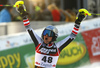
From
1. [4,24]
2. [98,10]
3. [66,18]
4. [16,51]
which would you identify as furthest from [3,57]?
[98,10]

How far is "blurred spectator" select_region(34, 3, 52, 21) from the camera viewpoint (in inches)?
368

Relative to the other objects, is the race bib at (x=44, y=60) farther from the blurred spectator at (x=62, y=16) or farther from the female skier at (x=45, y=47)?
the blurred spectator at (x=62, y=16)

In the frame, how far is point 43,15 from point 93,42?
2.31m

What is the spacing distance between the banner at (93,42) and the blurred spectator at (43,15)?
1806 mm

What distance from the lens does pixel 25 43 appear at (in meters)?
6.87

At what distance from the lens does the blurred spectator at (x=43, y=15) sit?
9.36 meters

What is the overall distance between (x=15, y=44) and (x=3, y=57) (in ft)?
1.72

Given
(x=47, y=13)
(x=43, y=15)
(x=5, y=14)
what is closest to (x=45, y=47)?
(x=5, y=14)

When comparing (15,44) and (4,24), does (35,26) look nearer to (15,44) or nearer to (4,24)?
(4,24)

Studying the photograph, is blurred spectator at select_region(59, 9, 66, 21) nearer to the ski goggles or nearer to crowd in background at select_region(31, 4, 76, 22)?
crowd in background at select_region(31, 4, 76, 22)

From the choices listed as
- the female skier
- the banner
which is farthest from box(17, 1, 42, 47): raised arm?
the banner

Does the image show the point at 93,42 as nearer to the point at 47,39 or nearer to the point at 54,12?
the point at 54,12

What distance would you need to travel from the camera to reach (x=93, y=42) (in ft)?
27.6

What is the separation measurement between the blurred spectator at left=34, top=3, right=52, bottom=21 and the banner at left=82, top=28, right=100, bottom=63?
1806 millimetres
